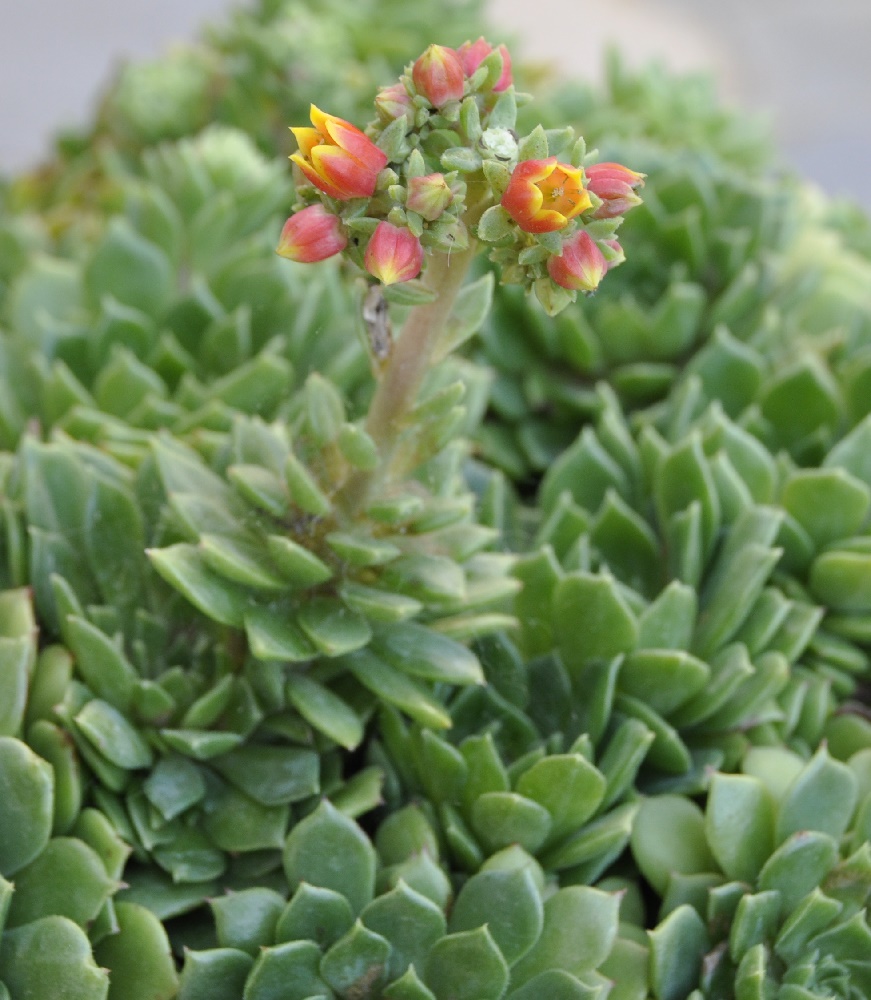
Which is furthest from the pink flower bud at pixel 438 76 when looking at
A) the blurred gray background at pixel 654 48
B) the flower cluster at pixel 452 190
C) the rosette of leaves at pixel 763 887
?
the blurred gray background at pixel 654 48

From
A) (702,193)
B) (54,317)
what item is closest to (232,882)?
(54,317)

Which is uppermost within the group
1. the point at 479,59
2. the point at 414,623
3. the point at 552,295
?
the point at 479,59

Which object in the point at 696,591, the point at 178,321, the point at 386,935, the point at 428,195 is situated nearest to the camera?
the point at 428,195

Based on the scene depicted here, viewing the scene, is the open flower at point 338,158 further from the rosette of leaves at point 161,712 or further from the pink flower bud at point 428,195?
the rosette of leaves at point 161,712

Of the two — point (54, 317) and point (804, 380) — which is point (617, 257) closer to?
point (804, 380)

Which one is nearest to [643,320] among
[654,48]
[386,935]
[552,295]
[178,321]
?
[178,321]

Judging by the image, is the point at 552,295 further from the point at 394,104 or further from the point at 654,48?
the point at 654,48

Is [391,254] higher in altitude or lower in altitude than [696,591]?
higher
